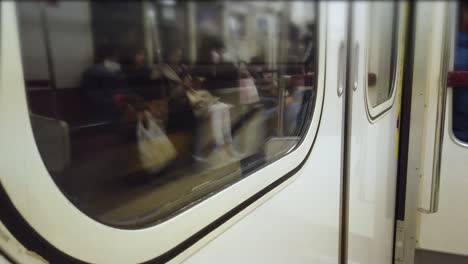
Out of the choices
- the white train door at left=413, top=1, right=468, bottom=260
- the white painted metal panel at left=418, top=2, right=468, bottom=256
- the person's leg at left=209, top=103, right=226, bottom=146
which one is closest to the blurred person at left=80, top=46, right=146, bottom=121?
the person's leg at left=209, top=103, right=226, bottom=146

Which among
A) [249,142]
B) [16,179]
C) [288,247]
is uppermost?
[16,179]

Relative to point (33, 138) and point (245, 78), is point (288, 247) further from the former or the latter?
point (33, 138)

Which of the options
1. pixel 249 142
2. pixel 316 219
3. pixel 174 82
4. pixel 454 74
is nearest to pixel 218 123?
pixel 249 142

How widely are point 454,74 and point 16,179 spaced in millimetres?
2452

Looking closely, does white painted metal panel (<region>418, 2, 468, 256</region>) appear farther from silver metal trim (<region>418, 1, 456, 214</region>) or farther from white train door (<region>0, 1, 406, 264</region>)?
white train door (<region>0, 1, 406, 264</region>)

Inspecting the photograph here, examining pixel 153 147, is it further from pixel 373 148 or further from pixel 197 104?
pixel 373 148

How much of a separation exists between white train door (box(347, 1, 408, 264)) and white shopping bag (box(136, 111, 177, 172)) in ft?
1.58

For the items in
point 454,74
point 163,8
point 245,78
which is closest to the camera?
point 163,8

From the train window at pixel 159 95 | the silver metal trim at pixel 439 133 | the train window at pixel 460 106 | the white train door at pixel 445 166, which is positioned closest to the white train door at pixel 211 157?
the train window at pixel 159 95

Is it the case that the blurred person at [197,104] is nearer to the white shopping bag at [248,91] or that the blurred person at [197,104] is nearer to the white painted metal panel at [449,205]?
the white shopping bag at [248,91]

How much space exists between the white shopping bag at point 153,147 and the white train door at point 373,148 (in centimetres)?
48

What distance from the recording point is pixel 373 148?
5.09 ft

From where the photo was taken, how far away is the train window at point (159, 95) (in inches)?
15.4

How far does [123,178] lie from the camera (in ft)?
2.27
